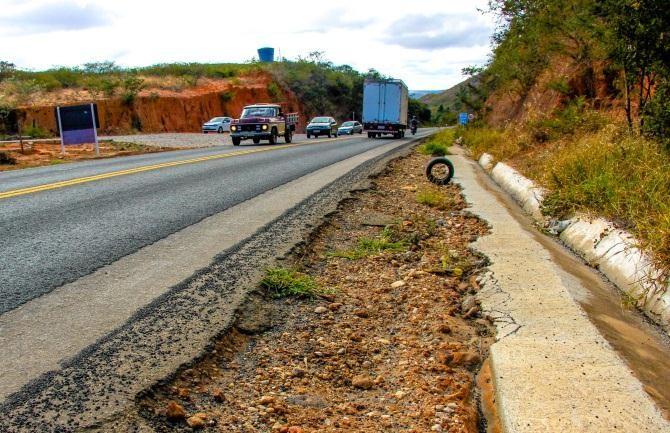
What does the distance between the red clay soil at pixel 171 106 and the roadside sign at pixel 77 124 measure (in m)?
21.9

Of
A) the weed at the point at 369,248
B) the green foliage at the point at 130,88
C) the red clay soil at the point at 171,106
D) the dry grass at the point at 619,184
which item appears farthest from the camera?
the green foliage at the point at 130,88

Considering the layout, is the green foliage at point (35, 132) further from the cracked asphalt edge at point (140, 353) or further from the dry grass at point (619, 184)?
the cracked asphalt edge at point (140, 353)

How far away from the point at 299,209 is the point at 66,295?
4268mm

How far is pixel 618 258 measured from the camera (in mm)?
5367

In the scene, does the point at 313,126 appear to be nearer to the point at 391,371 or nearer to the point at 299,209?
the point at 299,209

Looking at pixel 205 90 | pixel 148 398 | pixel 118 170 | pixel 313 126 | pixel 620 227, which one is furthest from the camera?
pixel 205 90

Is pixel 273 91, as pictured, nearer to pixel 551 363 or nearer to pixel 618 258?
pixel 618 258

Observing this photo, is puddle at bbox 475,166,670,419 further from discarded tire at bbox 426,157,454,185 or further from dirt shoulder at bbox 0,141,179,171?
dirt shoulder at bbox 0,141,179,171

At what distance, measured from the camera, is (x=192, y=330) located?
145 inches

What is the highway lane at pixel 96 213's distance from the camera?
4902mm

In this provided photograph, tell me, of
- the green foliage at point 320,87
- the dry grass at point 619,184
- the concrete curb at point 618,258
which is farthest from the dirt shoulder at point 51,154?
the green foliage at point 320,87

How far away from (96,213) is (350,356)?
5002 millimetres

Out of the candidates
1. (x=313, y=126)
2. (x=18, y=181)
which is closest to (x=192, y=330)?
(x=18, y=181)

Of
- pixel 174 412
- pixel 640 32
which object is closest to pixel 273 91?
pixel 640 32
